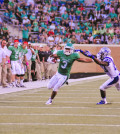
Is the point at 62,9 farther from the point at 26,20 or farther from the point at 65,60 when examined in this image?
the point at 65,60

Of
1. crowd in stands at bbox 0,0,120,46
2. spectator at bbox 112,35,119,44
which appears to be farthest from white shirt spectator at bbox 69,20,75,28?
spectator at bbox 112,35,119,44

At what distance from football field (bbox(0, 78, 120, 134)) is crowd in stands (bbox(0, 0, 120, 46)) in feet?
45.2

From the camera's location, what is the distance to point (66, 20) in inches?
1189

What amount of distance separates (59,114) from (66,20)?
2040 centimetres

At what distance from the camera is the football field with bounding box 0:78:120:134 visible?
824 cm

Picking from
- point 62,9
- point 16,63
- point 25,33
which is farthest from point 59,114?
point 62,9

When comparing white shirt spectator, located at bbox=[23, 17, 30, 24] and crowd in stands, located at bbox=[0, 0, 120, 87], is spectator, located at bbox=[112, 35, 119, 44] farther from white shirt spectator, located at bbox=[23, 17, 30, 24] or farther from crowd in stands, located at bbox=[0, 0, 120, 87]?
white shirt spectator, located at bbox=[23, 17, 30, 24]

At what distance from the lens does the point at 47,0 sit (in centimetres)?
3125

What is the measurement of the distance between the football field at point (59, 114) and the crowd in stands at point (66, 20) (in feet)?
45.2

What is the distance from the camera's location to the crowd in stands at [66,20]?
28.2 m

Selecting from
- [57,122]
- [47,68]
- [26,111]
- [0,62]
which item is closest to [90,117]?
[57,122]

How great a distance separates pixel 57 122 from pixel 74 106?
8.45 ft

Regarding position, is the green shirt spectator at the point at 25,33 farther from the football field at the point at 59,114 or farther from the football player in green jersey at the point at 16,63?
the football field at the point at 59,114

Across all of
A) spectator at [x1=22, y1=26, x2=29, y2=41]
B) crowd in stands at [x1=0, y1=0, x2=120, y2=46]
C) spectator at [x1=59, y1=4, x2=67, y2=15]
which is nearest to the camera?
spectator at [x1=22, y1=26, x2=29, y2=41]
